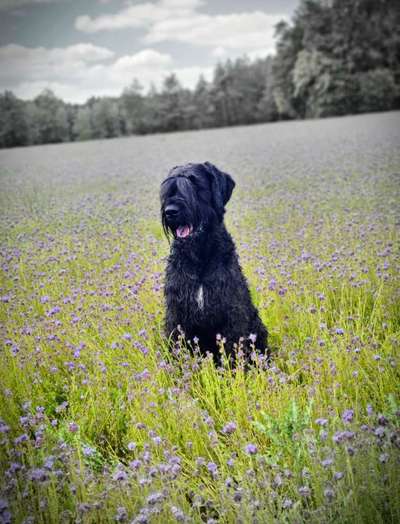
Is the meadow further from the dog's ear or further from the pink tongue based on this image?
the dog's ear

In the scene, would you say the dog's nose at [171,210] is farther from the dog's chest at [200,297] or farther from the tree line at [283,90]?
the tree line at [283,90]

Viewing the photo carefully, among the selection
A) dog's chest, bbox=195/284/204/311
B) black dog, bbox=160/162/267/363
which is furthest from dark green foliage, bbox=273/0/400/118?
dog's chest, bbox=195/284/204/311

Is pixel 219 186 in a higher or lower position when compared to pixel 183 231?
higher

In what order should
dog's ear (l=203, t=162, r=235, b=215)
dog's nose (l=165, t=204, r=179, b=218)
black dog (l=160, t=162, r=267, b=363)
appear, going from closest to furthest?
dog's nose (l=165, t=204, r=179, b=218)
black dog (l=160, t=162, r=267, b=363)
dog's ear (l=203, t=162, r=235, b=215)

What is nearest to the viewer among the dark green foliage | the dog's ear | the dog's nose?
the dog's nose

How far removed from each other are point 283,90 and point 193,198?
59.1 metres

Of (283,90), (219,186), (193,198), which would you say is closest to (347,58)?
(283,90)

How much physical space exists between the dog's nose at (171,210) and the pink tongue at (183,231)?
15 centimetres

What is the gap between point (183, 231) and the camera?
3.44 m

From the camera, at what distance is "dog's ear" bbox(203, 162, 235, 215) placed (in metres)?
3.51

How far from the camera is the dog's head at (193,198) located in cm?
336

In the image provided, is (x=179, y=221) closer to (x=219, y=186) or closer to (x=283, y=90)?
(x=219, y=186)

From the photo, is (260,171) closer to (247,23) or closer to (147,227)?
(247,23)

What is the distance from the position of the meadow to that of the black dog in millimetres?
340
